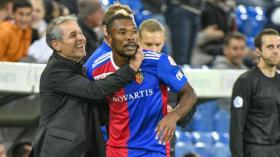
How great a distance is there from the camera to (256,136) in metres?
7.81

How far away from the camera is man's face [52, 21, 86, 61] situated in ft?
19.8

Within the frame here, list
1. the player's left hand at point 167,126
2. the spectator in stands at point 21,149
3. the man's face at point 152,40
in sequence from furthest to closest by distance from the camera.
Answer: the spectator in stands at point 21,149
the man's face at point 152,40
the player's left hand at point 167,126

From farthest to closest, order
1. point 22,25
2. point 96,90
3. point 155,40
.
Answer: point 22,25
point 155,40
point 96,90

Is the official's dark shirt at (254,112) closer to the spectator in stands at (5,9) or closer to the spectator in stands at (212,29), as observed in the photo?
the spectator in stands at (5,9)

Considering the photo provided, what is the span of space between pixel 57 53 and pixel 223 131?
15.2 feet

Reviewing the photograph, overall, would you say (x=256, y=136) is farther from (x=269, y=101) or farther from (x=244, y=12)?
(x=244, y=12)

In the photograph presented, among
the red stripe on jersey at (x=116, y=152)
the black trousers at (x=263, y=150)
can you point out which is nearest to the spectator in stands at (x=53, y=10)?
the black trousers at (x=263, y=150)

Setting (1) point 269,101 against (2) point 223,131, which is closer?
(1) point 269,101

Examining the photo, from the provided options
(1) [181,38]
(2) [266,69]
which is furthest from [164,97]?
(1) [181,38]

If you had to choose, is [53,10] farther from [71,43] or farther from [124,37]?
[124,37]

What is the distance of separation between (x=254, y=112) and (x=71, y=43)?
2411mm

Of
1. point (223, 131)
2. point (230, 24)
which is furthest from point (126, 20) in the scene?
point (230, 24)

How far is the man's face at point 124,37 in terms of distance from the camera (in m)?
5.79

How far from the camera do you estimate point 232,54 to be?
429 inches
